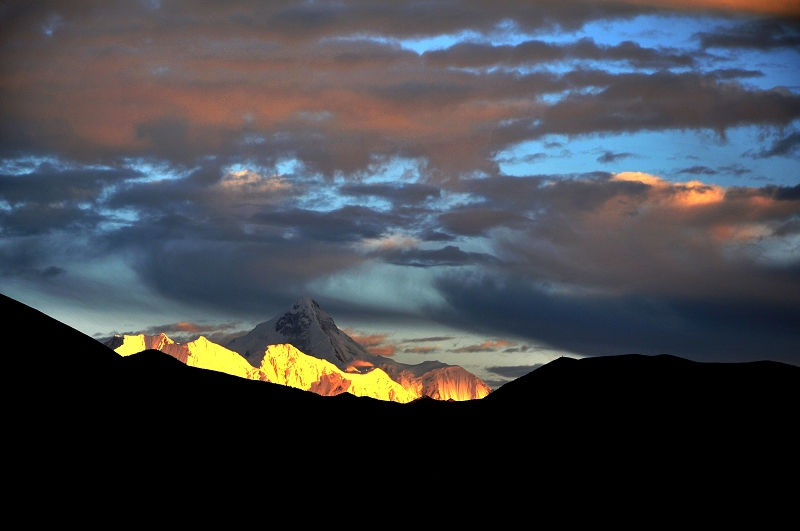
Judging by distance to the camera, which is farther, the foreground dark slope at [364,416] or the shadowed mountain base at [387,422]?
the foreground dark slope at [364,416]

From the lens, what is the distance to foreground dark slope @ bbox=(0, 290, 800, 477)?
91.4 meters

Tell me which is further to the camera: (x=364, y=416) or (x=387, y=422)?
(x=364, y=416)

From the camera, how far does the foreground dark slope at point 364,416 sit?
300 ft

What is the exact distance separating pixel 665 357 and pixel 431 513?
41.8m

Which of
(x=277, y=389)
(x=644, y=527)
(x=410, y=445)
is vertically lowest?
(x=644, y=527)

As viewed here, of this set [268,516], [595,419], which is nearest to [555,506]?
[595,419]

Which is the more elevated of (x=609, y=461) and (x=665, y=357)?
(x=665, y=357)

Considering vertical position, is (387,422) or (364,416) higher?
(364,416)

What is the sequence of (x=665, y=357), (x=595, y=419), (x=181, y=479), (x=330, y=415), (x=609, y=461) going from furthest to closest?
(x=330, y=415)
(x=665, y=357)
(x=595, y=419)
(x=609, y=461)
(x=181, y=479)

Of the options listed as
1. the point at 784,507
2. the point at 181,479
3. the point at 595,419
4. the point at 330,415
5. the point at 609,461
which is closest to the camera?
the point at 784,507

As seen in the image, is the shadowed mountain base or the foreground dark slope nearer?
the shadowed mountain base

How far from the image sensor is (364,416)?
138625mm

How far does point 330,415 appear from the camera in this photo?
5261 inches

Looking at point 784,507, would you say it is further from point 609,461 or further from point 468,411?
point 468,411
